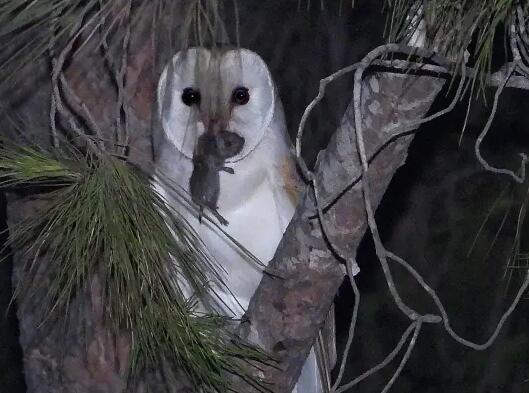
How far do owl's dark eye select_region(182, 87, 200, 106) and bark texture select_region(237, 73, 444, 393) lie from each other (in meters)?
0.32

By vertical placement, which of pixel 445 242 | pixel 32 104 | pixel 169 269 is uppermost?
pixel 445 242

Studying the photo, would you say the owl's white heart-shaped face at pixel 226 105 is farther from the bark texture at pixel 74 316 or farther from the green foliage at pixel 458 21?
the green foliage at pixel 458 21

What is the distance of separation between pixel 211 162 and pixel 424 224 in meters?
1.34

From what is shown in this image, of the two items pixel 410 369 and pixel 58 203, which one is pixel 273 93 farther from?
pixel 410 369

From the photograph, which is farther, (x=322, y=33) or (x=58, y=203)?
(x=322, y=33)

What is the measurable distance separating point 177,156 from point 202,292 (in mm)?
660

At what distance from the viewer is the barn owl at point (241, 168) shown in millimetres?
1590

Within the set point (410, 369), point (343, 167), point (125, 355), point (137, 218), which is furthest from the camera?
point (410, 369)

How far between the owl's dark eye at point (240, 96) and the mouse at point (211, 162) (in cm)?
6

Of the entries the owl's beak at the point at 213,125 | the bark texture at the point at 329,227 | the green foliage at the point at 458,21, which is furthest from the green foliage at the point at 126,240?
the owl's beak at the point at 213,125

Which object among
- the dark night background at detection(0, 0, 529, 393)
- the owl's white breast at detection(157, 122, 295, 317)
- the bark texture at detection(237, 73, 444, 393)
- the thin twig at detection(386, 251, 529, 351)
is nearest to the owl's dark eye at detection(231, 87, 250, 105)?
the owl's white breast at detection(157, 122, 295, 317)

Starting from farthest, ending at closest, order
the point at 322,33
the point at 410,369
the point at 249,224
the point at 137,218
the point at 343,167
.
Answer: the point at 410,369 < the point at 322,33 < the point at 249,224 < the point at 343,167 < the point at 137,218

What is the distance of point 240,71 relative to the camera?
1.56 metres

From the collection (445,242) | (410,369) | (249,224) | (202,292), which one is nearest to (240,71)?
(249,224)
